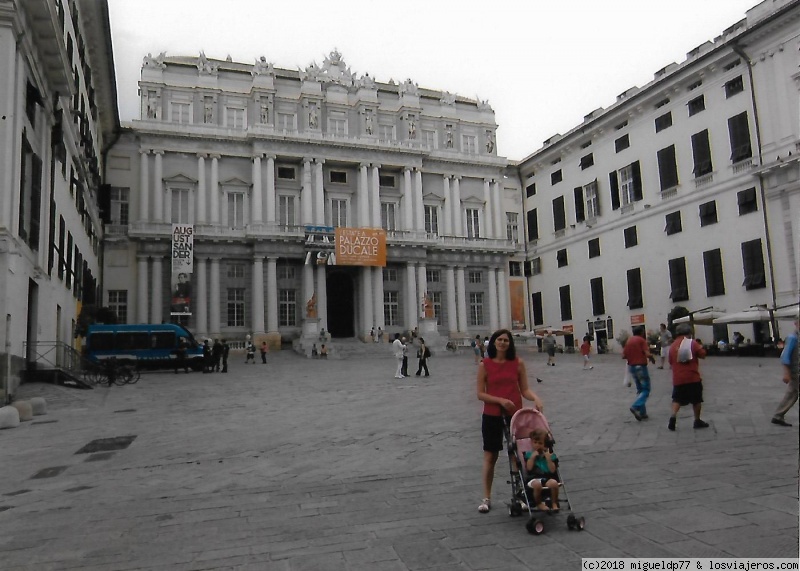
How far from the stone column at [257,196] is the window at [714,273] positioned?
26795mm

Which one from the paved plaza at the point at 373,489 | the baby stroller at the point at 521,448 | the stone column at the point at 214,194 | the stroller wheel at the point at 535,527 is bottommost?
the paved plaza at the point at 373,489

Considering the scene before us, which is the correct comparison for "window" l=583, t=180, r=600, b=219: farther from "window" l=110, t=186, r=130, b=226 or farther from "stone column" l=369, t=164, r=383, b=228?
"window" l=110, t=186, r=130, b=226

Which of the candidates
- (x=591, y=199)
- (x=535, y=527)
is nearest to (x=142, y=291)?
(x=591, y=199)

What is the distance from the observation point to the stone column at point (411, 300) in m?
44.1

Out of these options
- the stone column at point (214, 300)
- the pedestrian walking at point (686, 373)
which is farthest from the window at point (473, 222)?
the pedestrian walking at point (686, 373)

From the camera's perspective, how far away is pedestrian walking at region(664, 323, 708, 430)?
Answer: 28.1ft

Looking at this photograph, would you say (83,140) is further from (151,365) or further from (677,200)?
(677,200)

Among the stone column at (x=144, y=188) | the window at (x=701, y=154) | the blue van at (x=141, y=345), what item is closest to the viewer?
the blue van at (x=141, y=345)

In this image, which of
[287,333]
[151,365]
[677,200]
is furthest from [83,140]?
[677,200]

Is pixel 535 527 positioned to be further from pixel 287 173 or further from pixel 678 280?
pixel 287 173

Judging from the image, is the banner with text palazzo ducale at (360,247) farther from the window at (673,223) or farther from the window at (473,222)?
the window at (673,223)

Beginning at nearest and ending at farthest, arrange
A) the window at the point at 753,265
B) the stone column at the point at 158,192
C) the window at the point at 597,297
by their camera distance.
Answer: the window at the point at 753,265 → the window at the point at 597,297 → the stone column at the point at 158,192

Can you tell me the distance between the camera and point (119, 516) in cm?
546

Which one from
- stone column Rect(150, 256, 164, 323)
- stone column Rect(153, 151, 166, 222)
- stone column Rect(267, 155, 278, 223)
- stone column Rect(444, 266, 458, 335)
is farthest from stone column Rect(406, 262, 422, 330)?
stone column Rect(153, 151, 166, 222)
